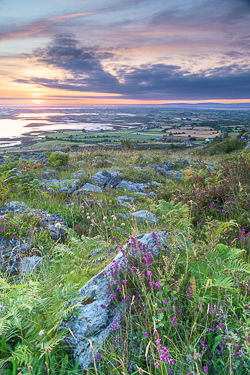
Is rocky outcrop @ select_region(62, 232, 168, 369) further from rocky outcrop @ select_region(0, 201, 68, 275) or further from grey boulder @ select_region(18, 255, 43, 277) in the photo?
rocky outcrop @ select_region(0, 201, 68, 275)

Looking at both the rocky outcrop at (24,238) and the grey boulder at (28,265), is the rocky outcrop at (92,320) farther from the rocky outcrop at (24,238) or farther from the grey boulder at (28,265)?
the rocky outcrop at (24,238)

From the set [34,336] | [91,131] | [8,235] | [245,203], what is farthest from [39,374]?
[91,131]

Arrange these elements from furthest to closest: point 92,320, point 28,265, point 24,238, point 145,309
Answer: point 24,238 → point 28,265 → point 92,320 → point 145,309

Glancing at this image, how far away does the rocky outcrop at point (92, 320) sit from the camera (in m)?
1.76

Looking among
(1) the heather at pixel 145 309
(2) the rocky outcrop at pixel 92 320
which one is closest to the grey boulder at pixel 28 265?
(1) the heather at pixel 145 309

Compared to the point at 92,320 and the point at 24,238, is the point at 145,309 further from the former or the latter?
the point at 24,238

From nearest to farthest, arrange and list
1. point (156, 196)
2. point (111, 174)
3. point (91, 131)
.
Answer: point (156, 196)
point (111, 174)
point (91, 131)

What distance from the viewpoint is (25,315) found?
1893 millimetres

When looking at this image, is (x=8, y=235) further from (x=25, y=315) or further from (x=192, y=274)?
(x=192, y=274)

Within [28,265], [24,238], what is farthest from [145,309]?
[24,238]

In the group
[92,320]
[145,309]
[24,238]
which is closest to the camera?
[145,309]

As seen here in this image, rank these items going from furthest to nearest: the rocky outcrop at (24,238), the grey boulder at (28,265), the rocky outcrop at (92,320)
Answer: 1. the rocky outcrop at (24,238)
2. the grey boulder at (28,265)
3. the rocky outcrop at (92,320)

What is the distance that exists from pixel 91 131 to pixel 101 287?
306ft

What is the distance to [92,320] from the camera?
76.2 inches
